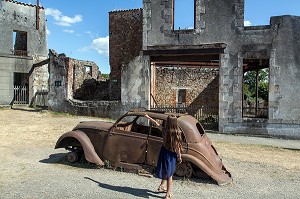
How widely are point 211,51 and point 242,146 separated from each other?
4.89m

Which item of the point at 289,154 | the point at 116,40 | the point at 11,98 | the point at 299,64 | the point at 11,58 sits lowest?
the point at 289,154

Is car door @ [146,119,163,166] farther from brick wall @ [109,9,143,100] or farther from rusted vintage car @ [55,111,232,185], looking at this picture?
brick wall @ [109,9,143,100]

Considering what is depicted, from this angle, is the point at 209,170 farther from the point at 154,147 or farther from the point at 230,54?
the point at 230,54

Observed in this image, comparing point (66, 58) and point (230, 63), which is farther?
point (66, 58)

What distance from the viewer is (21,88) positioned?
23734 millimetres

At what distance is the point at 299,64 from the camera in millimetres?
12945

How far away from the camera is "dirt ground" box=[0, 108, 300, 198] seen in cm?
549

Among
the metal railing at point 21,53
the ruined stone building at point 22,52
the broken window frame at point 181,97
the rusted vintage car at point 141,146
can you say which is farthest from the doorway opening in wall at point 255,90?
the metal railing at point 21,53

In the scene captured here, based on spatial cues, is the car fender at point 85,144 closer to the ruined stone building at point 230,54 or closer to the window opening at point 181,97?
the ruined stone building at point 230,54

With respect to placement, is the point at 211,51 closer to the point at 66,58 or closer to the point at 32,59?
the point at 66,58

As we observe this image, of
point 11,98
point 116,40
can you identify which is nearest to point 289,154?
point 116,40

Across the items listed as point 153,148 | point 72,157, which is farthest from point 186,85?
point 153,148

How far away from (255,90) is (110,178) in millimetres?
23203

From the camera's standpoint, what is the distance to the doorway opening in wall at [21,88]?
23516 mm
